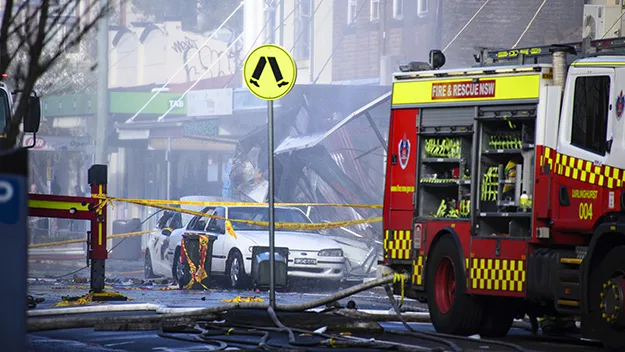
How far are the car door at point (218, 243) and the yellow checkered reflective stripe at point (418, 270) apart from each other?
8.99m

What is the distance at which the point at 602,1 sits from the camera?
25.7 meters

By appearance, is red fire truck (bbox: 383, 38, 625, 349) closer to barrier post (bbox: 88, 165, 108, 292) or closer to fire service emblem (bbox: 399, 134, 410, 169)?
fire service emblem (bbox: 399, 134, 410, 169)

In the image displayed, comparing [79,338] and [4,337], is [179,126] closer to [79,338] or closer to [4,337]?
[79,338]

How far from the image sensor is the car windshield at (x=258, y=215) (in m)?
23.8

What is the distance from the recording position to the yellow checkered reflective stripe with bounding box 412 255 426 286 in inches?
560

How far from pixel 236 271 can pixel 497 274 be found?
1031cm

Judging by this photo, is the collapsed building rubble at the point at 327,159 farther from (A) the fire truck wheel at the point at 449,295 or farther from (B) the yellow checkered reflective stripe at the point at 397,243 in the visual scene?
(A) the fire truck wheel at the point at 449,295

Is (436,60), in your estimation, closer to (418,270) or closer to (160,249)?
(418,270)

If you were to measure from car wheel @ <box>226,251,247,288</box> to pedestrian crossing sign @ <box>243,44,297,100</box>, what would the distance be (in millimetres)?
8924

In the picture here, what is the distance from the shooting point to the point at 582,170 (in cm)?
1205

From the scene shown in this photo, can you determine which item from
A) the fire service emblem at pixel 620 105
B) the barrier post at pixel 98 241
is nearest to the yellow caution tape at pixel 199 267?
the barrier post at pixel 98 241

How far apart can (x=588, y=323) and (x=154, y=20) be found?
174 feet

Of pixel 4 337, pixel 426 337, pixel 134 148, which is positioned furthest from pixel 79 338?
pixel 134 148

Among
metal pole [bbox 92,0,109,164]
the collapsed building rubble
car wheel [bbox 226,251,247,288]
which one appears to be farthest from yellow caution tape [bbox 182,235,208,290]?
metal pole [bbox 92,0,109,164]
